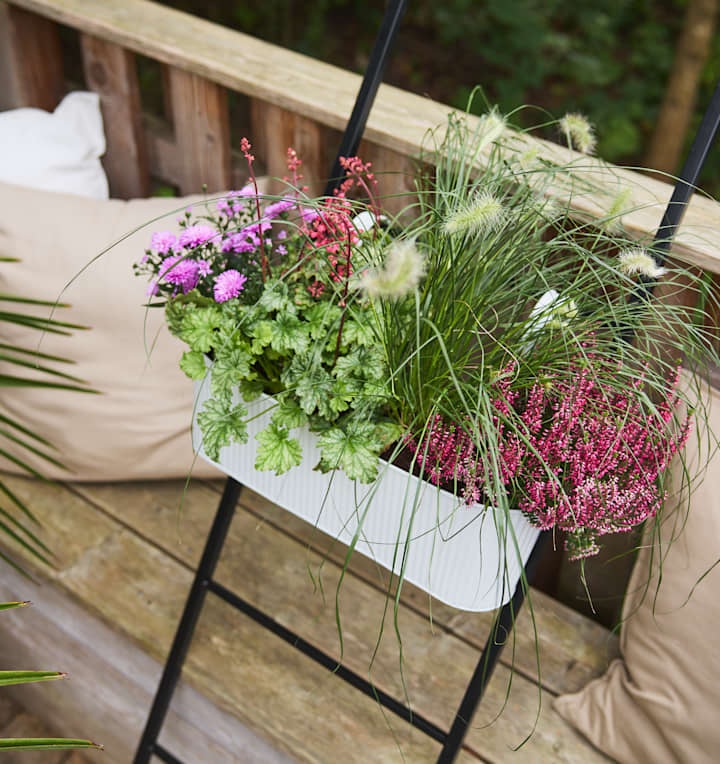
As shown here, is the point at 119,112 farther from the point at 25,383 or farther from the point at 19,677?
the point at 19,677

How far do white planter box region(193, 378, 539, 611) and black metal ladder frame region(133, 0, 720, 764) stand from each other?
5 centimetres

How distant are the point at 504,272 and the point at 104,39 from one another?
1.12 metres

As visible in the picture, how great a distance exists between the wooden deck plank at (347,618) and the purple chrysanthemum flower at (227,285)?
1.59 ft

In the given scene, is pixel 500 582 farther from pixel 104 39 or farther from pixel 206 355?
pixel 104 39

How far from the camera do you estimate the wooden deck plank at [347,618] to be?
48.7 inches

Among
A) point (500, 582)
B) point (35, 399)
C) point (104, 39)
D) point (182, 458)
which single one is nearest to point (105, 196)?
point (104, 39)

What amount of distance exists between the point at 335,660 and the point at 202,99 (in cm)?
105

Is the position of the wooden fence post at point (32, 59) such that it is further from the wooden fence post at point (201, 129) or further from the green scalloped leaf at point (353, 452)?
the green scalloped leaf at point (353, 452)

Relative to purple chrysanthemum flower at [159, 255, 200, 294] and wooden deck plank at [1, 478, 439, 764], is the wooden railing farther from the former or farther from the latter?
wooden deck plank at [1, 478, 439, 764]

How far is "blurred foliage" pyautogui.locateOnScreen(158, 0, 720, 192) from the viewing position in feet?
12.1

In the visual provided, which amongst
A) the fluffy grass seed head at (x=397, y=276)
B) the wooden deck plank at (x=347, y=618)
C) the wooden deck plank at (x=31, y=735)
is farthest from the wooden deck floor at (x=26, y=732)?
the fluffy grass seed head at (x=397, y=276)

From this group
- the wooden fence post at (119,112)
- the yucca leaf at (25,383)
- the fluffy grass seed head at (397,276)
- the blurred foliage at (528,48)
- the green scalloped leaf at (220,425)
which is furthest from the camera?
the blurred foliage at (528,48)

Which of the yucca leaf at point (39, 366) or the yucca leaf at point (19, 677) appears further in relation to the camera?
the yucca leaf at point (39, 366)

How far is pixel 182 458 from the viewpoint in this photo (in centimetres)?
152
